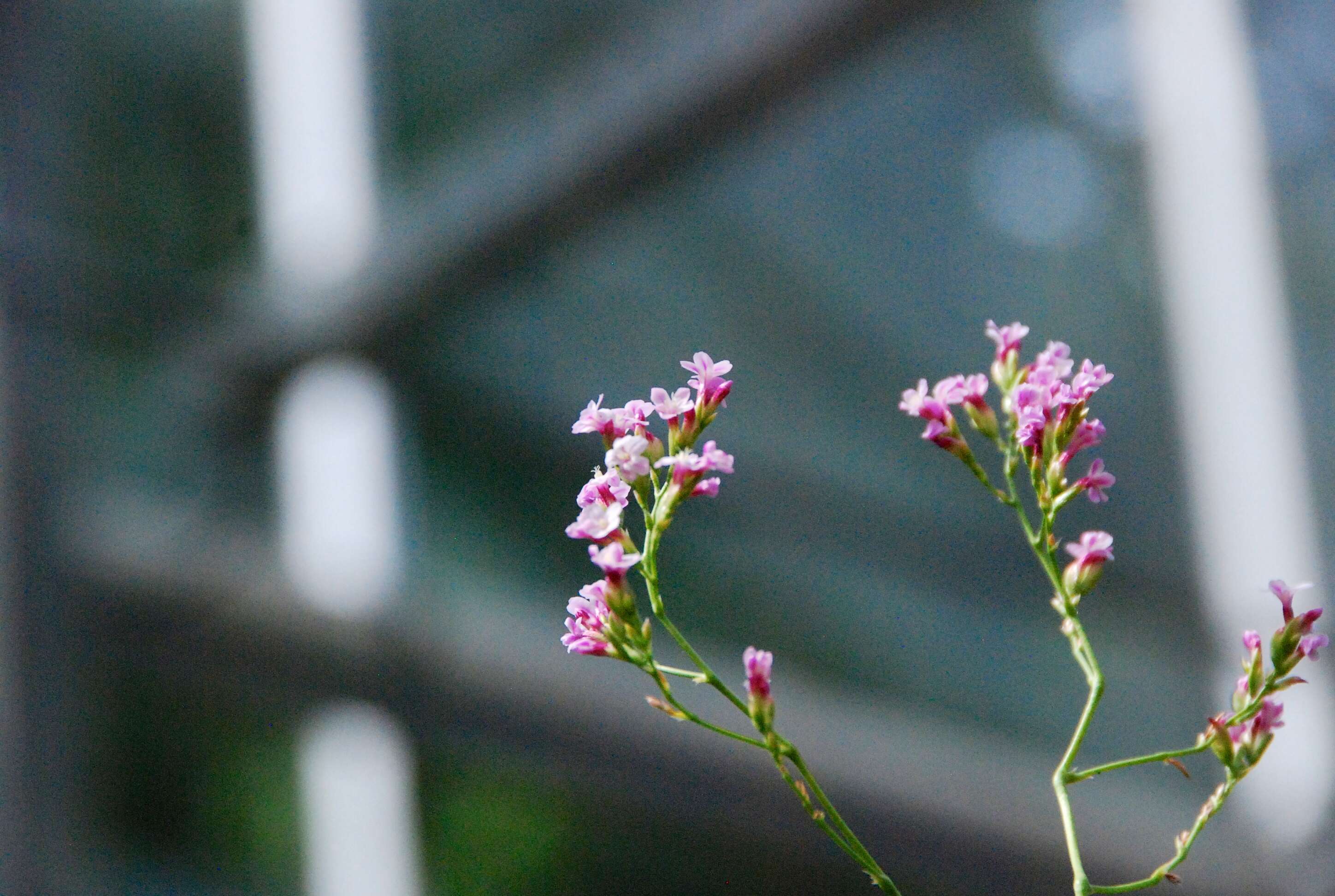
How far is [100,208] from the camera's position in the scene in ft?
4.86

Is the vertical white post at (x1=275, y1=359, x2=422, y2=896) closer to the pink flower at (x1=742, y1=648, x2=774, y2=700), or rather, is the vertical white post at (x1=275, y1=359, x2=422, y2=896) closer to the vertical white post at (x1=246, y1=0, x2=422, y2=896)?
the vertical white post at (x1=246, y1=0, x2=422, y2=896)

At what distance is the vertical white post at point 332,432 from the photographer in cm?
145

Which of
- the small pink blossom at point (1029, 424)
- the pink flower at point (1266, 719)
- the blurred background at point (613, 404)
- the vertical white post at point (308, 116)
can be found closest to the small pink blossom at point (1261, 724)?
the pink flower at point (1266, 719)

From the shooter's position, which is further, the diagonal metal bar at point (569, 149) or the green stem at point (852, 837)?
the diagonal metal bar at point (569, 149)

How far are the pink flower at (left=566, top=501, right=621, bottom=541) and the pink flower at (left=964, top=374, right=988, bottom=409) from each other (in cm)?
11

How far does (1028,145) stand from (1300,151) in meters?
0.43

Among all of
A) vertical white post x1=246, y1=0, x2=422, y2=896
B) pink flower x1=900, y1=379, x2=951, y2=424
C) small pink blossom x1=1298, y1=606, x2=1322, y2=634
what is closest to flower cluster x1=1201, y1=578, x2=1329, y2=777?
small pink blossom x1=1298, y1=606, x2=1322, y2=634

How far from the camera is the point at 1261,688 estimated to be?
35 cm

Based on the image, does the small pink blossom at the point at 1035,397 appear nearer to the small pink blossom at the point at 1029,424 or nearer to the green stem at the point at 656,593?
the small pink blossom at the point at 1029,424

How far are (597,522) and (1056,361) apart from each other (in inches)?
5.6

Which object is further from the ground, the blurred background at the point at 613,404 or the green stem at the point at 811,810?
the blurred background at the point at 613,404

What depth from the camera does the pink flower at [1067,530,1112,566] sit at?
32 centimetres

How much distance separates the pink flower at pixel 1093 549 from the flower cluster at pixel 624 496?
0.35 ft

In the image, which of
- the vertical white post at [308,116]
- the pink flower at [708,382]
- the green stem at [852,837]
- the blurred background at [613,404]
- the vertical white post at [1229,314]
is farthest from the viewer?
the vertical white post at [1229,314]
